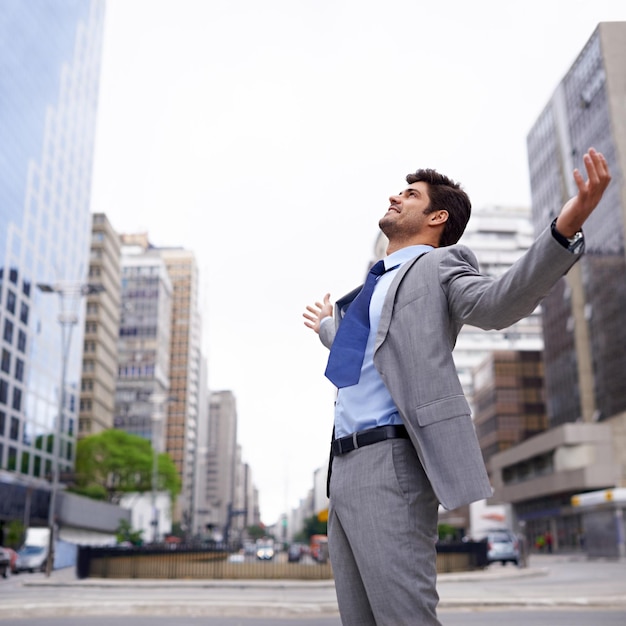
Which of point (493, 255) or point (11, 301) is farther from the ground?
point (493, 255)

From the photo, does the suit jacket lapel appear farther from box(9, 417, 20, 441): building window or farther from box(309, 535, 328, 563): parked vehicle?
box(9, 417, 20, 441): building window

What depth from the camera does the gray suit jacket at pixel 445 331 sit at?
2088mm

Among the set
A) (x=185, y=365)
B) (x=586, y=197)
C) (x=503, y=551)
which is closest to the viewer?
(x=586, y=197)

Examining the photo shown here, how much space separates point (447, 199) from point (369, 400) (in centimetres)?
77

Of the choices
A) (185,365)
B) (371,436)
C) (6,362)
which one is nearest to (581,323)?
(6,362)

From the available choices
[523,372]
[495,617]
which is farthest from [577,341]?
[495,617]

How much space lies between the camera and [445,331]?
2.39 metres

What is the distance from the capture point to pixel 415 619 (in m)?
2.18

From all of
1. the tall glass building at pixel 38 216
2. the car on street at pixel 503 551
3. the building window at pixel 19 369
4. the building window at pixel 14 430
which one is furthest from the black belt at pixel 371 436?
the building window at pixel 19 369

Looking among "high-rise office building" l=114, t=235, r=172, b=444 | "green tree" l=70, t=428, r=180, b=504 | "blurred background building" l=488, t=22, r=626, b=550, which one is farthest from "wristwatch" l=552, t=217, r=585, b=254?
"high-rise office building" l=114, t=235, r=172, b=444

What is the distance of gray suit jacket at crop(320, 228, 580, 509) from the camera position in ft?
6.85

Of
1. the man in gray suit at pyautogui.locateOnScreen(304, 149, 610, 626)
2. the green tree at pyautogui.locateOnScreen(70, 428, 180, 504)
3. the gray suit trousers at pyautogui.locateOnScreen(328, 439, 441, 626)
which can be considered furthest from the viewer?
the green tree at pyautogui.locateOnScreen(70, 428, 180, 504)

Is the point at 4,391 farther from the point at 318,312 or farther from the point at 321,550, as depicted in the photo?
the point at 318,312

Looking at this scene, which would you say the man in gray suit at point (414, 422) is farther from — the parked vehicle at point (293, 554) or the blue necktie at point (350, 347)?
the parked vehicle at point (293, 554)
